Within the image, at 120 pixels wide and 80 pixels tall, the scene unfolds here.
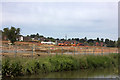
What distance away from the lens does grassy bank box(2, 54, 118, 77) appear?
1320 cm

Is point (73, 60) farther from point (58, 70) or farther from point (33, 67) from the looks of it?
point (33, 67)

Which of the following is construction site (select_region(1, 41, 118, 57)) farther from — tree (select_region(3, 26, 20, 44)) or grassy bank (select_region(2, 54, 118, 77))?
tree (select_region(3, 26, 20, 44))

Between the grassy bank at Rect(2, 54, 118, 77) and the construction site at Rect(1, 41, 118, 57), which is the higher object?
the construction site at Rect(1, 41, 118, 57)

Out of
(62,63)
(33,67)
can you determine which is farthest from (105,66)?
(33,67)

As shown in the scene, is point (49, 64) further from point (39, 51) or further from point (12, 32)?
point (12, 32)

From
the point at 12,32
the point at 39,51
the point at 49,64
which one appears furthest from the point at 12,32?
the point at 49,64

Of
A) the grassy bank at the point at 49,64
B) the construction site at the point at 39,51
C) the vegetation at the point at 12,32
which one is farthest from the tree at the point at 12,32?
the grassy bank at the point at 49,64

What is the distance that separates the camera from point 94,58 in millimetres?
20922

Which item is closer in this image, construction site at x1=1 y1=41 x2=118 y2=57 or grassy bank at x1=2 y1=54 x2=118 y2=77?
grassy bank at x1=2 y1=54 x2=118 y2=77

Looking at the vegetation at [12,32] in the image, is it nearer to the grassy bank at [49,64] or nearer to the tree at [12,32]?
the tree at [12,32]

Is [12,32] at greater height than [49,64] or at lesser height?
greater

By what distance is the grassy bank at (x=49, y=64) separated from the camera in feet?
43.3

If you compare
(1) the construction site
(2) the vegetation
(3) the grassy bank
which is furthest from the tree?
(3) the grassy bank

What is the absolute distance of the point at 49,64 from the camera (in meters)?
15.7
